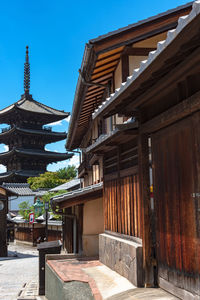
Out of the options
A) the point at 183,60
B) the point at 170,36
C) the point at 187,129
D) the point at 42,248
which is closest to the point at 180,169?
the point at 187,129

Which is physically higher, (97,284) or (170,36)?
(170,36)

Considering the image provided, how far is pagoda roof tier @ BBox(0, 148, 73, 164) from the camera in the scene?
4912cm

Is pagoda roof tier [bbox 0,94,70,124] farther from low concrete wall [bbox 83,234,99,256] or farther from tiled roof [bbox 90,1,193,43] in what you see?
tiled roof [bbox 90,1,193,43]

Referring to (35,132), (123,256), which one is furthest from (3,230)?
(35,132)

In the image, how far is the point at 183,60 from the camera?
178 inches

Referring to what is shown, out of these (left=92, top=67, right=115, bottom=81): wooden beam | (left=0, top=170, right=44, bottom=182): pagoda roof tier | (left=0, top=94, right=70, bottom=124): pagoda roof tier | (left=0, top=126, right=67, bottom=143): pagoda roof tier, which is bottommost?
(left=0, top=170, right=44, bottom=182): pagoda roof tier

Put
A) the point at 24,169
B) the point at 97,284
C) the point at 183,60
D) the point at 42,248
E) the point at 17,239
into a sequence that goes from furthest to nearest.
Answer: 1. the point at 24,169
2. the point at 17,239
3. the point at 42,248
4. the point at 97,284
5. the point at 183,60

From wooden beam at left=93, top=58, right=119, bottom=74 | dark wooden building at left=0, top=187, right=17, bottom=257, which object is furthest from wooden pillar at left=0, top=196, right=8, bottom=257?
wooden beam at left=93, top=58, right=119, bottom=74

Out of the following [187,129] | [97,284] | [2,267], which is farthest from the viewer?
[2,267]

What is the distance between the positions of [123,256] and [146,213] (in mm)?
1385

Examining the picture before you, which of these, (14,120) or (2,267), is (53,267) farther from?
(14,120)

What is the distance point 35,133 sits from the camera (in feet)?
167

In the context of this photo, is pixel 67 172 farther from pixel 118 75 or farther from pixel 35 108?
pixel 118 75

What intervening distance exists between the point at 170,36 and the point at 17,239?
38.3 meters
